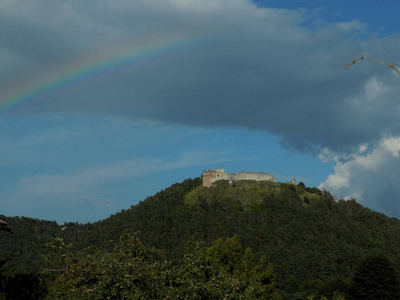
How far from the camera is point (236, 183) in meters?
182

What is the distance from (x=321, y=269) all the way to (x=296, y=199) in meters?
Answer: 45.4

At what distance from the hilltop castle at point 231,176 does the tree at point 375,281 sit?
9757cm

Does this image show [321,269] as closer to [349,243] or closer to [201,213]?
[349,243]

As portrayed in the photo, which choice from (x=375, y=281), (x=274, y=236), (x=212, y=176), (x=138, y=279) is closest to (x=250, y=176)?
(x=212, y=176)

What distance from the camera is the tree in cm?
8388

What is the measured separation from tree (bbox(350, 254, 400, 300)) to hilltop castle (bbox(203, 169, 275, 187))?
97.6 m

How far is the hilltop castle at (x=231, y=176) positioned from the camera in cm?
18450

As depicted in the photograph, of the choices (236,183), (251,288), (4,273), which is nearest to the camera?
(4,273)

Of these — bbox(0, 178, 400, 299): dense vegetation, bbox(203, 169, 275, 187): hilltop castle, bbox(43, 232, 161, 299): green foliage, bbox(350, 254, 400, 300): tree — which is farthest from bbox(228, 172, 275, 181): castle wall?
bbox(43, 232, 161, 299): green foliage

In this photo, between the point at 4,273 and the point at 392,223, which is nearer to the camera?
the point at 4,273

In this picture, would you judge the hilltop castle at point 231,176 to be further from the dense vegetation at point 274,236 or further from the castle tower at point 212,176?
the dense vegetation at point 274,236

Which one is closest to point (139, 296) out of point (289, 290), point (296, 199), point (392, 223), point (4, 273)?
point (4, 273)

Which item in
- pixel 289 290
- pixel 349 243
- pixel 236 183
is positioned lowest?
pixel 289 290

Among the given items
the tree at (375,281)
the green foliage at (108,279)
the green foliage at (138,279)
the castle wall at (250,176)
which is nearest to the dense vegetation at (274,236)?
the tree at (375,281)
